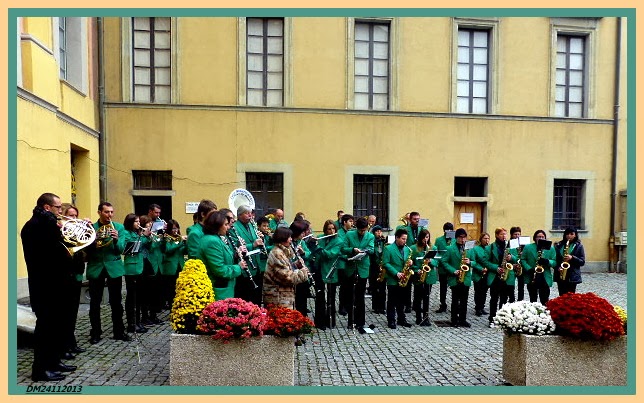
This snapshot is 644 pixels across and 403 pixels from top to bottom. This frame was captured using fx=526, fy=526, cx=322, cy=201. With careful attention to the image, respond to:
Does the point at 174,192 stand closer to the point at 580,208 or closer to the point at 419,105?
the point at 419,105

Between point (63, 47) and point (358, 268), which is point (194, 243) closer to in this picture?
point (358, 268)

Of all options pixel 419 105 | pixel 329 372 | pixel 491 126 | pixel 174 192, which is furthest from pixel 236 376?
pixel 491 126

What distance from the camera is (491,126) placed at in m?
16.6

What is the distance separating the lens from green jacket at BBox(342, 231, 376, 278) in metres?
8.76

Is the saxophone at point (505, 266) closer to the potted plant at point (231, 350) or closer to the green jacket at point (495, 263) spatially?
the green jacket at point (495, 263)

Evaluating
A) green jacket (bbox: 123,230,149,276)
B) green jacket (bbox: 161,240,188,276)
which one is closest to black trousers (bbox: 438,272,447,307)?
green jacket (bbox: 161,240,188,276)

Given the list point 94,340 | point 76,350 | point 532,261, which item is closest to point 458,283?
point 532,261

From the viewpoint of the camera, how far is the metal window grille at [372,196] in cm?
1634

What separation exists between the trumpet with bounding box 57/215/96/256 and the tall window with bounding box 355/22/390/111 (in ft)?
36.5

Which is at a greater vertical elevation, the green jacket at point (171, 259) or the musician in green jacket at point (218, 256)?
the musician in green jacket at point (218, 256)

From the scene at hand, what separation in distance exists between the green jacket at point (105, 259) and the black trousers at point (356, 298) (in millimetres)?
3670

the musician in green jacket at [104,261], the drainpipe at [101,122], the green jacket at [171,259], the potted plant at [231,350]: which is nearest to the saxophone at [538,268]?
the potted plant at [231,350]

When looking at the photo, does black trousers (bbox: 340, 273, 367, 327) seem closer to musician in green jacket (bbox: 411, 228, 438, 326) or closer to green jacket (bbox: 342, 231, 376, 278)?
green jacket (bbox: 342, 231, 376, 278)

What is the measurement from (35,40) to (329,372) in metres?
8.22
